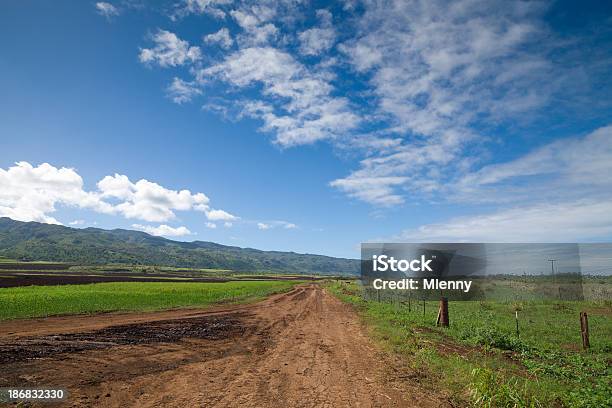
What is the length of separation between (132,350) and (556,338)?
881 inches

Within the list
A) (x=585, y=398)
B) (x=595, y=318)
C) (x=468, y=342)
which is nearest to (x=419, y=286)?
(x=595, y=318)

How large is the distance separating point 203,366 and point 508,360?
40.3ft

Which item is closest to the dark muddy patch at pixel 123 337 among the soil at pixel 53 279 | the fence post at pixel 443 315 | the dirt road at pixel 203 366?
the dirt road at pixel 203 366

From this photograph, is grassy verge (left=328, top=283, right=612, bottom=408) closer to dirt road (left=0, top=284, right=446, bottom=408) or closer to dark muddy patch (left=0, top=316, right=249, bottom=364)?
dirt road (left=0, top=284, right=446, bottom=408)

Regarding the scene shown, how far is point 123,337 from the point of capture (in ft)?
51.7

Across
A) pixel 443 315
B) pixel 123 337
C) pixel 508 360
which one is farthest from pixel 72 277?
pixel 508 360

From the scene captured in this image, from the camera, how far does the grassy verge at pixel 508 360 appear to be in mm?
9156

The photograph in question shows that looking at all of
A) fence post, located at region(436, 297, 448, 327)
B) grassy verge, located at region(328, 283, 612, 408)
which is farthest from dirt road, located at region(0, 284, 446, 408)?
fence post, located at region(436, 297, 448, 327)

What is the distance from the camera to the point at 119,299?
107 feet

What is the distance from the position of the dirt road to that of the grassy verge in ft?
3.91

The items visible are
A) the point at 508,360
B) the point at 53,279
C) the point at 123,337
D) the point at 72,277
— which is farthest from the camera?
the point at 72,277

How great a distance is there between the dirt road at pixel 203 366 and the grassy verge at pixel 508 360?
3.91 feet

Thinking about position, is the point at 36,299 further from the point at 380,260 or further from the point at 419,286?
the point at 419,286

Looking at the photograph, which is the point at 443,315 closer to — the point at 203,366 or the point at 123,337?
the point at 203,366
